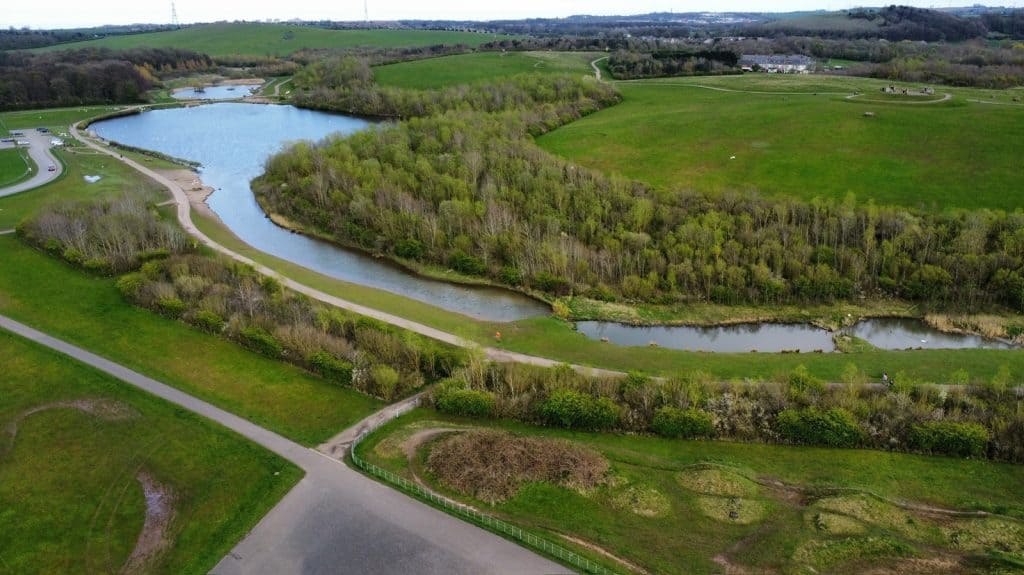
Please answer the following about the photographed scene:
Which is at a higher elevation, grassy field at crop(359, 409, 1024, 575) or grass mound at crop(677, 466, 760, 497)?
grass mound at crop(677, 466, 760, 497)

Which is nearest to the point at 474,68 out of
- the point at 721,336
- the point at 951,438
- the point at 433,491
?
the point at 721,336

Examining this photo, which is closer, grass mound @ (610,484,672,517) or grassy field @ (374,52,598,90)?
grass mound @ (610,484,672,517)

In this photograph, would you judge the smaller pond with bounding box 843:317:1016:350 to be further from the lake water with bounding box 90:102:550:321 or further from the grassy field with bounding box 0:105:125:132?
the grassy field with bounding box 0:105:125:132

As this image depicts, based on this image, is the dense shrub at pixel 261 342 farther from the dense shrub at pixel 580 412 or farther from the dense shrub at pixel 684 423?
the dense shrub at pixel 684 423

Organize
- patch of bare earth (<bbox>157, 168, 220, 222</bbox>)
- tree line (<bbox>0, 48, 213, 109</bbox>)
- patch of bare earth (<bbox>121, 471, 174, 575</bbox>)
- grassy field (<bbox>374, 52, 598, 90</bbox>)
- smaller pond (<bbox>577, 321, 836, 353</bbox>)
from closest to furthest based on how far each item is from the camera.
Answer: patch of bare earth (<bbox>121, 471, 174, 575</bbox>)
smaller pond (<bbox>577, 321, 836, 353</bbox>)
patch of bare earth (<bbox>157, 168, 220, 222</bbox>)
grassy field (<bbox>374, 52, 598, 90</bbox>)
tree line (<bbox>0, 48, 213, 109</bbox>)

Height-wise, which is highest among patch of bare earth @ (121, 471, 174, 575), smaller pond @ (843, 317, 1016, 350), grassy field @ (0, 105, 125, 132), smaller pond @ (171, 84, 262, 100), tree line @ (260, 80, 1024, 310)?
smaller pond @ (171, 84, 262, 100)

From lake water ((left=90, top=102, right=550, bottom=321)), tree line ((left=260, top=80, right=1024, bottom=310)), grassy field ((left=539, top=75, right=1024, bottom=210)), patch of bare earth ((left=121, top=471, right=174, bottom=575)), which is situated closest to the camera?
patch of bare earth ((left=121, top=471, right=174, bottom=575))

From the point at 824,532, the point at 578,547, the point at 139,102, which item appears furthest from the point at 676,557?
the point at 139,102

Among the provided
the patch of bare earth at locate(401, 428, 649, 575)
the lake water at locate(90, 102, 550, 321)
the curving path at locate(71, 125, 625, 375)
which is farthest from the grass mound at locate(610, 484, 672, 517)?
the lake water at locate(90, 102, 550, 321)
